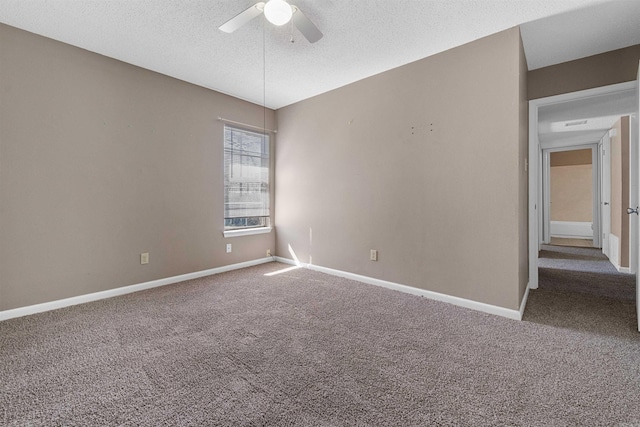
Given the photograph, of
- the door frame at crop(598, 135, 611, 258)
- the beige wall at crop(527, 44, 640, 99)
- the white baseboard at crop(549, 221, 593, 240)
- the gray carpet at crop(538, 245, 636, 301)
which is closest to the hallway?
the gray carpet at crop(538, 245, 636, 301)

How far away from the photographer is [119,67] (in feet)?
9.71

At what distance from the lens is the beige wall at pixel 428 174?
2453 mm

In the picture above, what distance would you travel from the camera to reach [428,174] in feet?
9.57

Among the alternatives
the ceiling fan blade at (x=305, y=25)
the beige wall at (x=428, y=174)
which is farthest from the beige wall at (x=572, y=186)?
the ceiling fan blade at (x=305, y=25)

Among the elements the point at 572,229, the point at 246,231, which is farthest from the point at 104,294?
the point at 572,229

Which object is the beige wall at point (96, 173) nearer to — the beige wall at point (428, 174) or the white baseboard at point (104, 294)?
the white baseboard at point (104, 294)

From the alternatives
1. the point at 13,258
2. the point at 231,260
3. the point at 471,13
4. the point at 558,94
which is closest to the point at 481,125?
the point at 471,13

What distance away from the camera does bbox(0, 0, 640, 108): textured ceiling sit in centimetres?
213

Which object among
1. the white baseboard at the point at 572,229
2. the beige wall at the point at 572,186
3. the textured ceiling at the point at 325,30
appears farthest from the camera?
the beige wall at the point at 572,186

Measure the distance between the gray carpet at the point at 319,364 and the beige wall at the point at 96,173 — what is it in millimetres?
486

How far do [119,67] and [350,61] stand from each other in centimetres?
244

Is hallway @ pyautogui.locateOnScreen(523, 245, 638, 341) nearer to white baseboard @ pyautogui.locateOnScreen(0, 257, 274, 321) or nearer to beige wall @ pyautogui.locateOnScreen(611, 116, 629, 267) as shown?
beige wall @ pyautogui.locateOnScreen(611, 116, 629, 267)

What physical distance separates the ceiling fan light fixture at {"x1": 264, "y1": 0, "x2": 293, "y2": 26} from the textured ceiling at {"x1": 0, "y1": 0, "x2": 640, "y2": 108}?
352 mm

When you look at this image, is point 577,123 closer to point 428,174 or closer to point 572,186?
point 572,186
